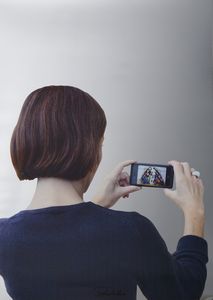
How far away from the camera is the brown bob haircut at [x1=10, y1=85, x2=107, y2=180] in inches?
23.0

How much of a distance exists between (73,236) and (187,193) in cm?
25

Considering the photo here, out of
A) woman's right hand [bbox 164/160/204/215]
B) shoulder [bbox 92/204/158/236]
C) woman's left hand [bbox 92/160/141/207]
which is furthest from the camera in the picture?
woman's left hand [bbox 92/160/141/207]

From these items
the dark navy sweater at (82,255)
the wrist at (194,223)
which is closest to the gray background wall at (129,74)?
the wrist at (194,223)

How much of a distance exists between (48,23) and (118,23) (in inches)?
6.5

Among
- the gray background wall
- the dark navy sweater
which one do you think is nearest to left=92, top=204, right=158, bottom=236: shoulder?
the dark navy sweater

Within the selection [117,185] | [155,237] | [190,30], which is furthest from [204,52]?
[155,237]

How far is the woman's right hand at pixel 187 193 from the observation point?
67 cm

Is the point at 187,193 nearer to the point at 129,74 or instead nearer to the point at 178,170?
the point at 178,170

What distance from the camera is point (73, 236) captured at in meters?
0.53

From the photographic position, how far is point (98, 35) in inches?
34.2

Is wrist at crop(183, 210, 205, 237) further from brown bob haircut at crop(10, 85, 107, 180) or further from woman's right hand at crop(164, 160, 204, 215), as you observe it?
brown bob haircut at crop(10, 85, 107, 180)

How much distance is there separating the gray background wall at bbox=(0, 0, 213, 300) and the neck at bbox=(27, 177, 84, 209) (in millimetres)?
249

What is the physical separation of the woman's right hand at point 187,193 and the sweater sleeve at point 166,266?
0.25 ft

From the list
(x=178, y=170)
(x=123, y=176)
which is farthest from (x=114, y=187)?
(x=178, y=170)
